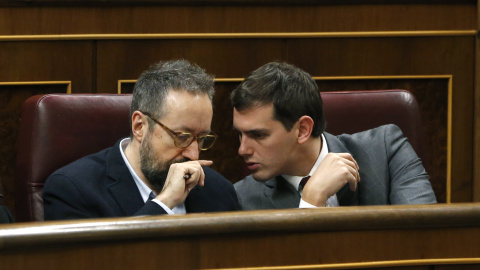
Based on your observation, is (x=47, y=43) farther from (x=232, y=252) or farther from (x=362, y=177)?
(x=232, y=252)

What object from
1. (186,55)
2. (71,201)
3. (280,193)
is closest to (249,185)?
(280,193)

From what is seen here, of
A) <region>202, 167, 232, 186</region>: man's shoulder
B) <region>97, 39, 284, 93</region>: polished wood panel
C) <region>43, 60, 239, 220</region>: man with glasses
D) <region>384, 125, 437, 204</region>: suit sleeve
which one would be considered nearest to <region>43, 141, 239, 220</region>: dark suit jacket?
<region>43, 60, 239, 220</region>: man with glasses

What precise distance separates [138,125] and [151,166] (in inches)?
2.3

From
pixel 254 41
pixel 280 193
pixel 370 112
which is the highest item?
pixel 254 41

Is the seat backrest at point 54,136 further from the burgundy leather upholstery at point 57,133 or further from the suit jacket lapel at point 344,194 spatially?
the suit jacket lapel at point 344,194

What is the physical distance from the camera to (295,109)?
3.58 feet

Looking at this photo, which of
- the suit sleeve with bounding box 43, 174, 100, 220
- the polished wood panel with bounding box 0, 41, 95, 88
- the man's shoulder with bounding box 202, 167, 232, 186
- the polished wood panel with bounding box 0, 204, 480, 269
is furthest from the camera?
the polished wood panel with bounding box 0, 41, 95, 88

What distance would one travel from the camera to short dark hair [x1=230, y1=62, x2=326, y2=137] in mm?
1080

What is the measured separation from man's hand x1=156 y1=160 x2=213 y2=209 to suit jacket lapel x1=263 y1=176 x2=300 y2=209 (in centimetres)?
14

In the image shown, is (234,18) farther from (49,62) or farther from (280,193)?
(280,193)

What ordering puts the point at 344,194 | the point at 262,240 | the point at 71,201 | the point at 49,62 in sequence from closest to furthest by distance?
1. the point at 262,240
2. the point at 71,201
3. the point at 344,194
4. the point at 49,62

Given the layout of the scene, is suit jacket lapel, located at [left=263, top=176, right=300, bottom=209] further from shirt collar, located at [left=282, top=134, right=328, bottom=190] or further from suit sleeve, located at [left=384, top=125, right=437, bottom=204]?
suit sleeve, located at [left=384, top=125, right=437, bottom=204]

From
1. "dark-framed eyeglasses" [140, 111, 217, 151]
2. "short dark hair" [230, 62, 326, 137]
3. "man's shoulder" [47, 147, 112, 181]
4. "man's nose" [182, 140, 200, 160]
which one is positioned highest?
"short dark hair" [230, 62, 326, 137]

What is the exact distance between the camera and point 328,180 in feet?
3.32
